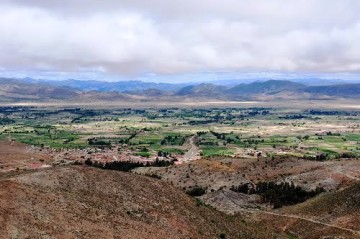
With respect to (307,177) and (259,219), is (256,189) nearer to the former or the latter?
(307,177)

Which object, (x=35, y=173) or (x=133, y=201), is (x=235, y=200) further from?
(x=35, y=173)

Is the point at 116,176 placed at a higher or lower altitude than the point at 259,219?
higher

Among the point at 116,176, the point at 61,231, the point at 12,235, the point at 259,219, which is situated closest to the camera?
the point at 12,235

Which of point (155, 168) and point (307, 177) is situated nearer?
point (307, 177)

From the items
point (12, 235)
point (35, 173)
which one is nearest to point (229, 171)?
point (35, 173)

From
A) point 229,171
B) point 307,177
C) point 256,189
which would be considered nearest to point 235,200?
point 256,189

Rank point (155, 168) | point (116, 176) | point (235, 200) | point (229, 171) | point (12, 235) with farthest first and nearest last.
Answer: point (155, 168) → point (229, 171) → point (235, 200) → point (116, 176) → point (12, 235)
